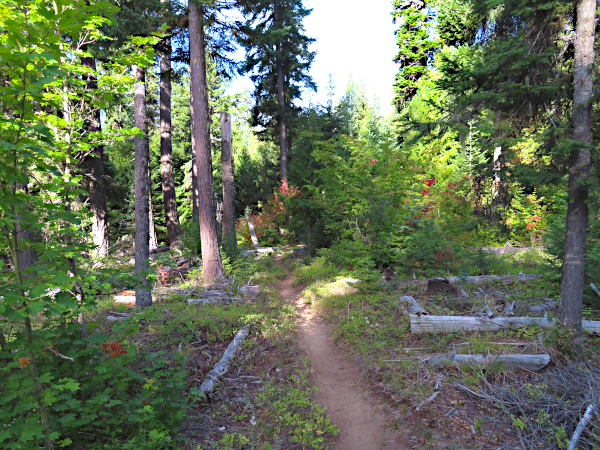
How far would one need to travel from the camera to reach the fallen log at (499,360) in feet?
15.6

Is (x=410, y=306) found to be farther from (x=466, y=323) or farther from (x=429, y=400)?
(x=429, y=400)

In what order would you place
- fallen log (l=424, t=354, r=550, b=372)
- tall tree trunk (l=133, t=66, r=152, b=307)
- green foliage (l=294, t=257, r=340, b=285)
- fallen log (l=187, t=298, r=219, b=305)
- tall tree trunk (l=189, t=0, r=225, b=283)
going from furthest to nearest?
1. green foliage (l=294, t=257, r=340, b=285)
2. tall tree trunk (l=189, t=0, r=225, b=283)
3. fallen log (l=187, t=298, r=219, b=305)
4. tall tree trunk (l=133, t=66, r=152, b=307)
5. fallen log (l=424, t=354, r=550, b=372)

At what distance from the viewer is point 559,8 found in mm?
4887

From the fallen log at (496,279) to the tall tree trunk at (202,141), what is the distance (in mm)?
7243

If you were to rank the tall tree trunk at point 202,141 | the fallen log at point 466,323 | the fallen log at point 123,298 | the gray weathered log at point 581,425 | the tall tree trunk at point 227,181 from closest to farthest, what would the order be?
the gray weathered log at point 581,425 → the fallen log at point 466,323 → the fallen log at point 123,298 → the tall tree trunk at point 202,141 → the tall tree trunk at point 227,181

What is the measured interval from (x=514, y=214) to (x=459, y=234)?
4985 millimetres

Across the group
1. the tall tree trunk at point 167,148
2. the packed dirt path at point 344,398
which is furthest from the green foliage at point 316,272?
the tall tree trunk at point 167,148

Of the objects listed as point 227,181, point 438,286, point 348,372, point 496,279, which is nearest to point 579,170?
point 438,286

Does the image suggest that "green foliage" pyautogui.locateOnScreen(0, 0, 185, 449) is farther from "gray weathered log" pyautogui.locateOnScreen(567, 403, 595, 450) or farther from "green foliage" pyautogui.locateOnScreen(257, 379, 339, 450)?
"gray weathered log" pyautogui.locateOnScreen(567, 403, 595, 450)

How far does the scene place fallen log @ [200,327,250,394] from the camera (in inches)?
192

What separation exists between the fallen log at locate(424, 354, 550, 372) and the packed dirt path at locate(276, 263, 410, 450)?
1.34 meters

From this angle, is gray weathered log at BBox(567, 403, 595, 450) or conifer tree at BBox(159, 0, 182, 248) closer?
gray weathered log at BBox(567, 403, 595, 450)

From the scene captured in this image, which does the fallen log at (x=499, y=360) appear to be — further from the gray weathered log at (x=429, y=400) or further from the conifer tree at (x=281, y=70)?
the conifer tree at (x=281, y=70)

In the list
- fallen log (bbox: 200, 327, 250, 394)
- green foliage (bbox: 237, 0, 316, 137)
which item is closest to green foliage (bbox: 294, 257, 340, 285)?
fallen log (bbox: 200, 327, 250, 394)
